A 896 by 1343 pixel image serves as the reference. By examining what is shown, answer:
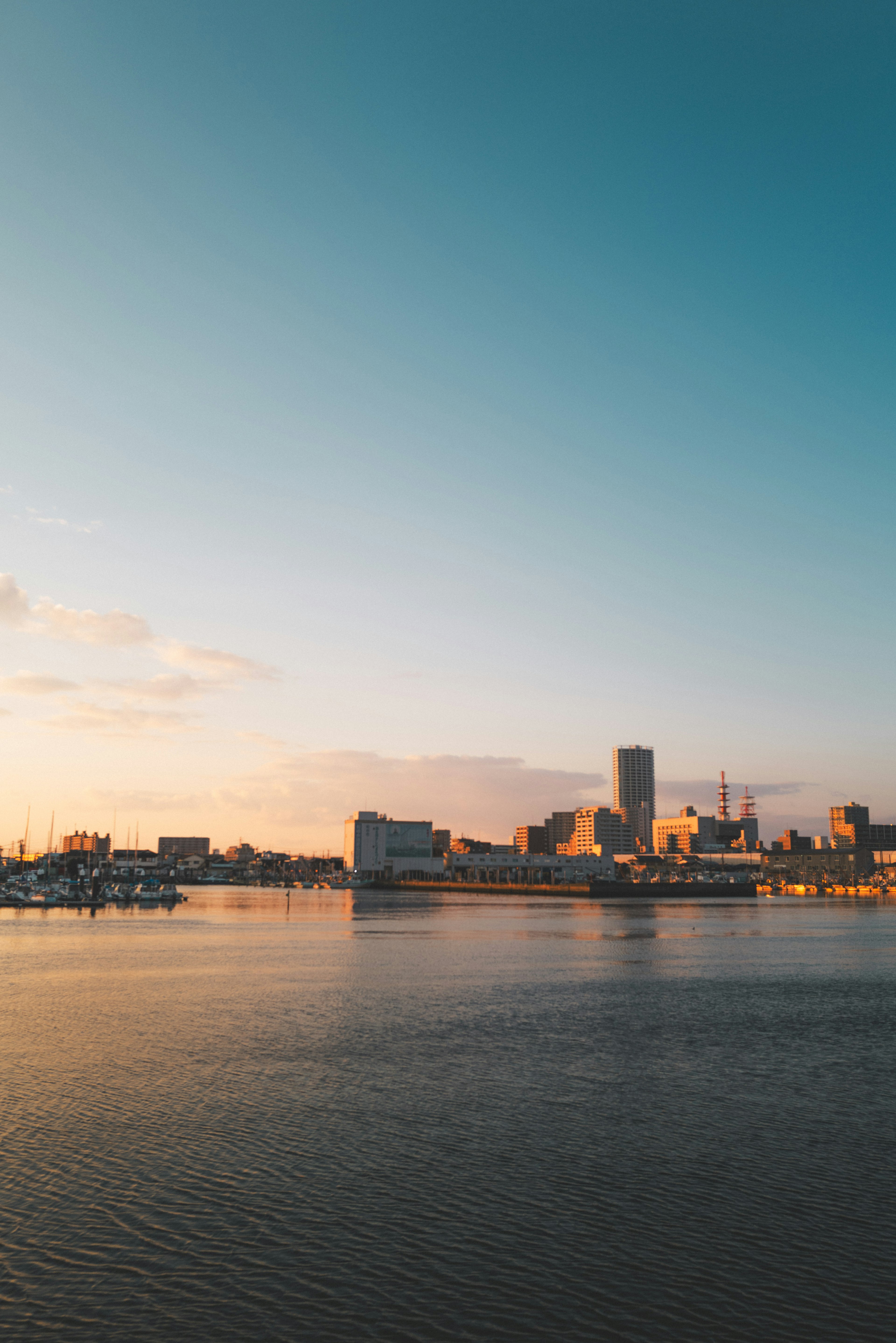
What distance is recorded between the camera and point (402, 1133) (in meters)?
26.4

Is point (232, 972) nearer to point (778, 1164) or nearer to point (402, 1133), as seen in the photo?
point (402, 1133)

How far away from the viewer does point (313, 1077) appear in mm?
32719

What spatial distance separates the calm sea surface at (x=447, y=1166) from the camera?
53.9 feet

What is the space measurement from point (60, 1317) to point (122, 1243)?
3137 millimetres

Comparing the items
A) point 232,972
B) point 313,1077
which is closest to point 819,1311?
point 313,1077

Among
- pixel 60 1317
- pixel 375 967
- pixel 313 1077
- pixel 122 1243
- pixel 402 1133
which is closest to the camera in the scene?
pixel 60 1317

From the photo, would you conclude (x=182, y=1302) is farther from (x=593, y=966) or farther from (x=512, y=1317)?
(x=593, y=966)

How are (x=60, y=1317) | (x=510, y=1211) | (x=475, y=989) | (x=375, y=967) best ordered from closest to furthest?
(x=60, y=1317) < (x=510, y=1211) < (x=475, y=989) < (x=375, y=967)

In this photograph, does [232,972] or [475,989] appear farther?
[232,972]

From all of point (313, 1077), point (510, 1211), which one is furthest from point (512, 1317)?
point (313, 1077)

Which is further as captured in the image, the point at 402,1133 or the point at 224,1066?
the point at 224,1066

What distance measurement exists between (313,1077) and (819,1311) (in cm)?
2046

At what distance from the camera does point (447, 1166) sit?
23.8 meters

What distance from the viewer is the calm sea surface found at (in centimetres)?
1644
